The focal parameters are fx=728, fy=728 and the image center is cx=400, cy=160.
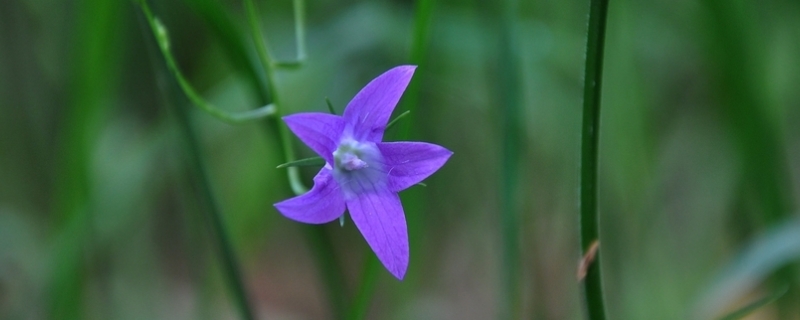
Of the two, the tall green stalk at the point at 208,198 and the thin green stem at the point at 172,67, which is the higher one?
the thin green stem at the point at 172,67

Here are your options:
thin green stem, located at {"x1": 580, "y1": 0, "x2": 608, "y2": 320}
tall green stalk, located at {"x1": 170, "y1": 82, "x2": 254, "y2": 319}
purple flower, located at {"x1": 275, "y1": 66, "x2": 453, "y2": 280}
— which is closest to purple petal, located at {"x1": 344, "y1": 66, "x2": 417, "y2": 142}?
purple flower, located at {"x1": 275, "y1": 66, "x2": 453, "y2": 280}

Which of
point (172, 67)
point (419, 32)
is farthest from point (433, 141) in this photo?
point (172, 67)

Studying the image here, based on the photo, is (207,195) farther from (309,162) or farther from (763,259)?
(763,259)

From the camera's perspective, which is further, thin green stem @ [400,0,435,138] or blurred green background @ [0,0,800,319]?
blurred green background @ [0,0,800,319]

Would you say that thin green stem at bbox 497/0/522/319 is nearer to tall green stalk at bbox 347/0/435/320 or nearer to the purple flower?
tall green stalk at bbox 347/0/435/320

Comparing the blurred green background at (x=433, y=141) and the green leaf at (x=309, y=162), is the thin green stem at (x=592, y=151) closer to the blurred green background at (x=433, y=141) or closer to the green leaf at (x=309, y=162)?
the green leaf at (x=309, y=162)

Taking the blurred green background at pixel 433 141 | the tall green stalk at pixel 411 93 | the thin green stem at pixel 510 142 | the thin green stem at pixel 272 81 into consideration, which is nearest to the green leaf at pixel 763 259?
the blurred green background at pixel 433 141

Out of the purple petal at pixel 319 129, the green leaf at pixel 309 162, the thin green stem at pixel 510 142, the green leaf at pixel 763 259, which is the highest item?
the purple petal at pixel 319 129

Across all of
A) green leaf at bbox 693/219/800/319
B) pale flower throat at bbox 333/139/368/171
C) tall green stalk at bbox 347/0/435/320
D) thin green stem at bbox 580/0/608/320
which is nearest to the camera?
thin green stem at bbox 580/0/608/320
